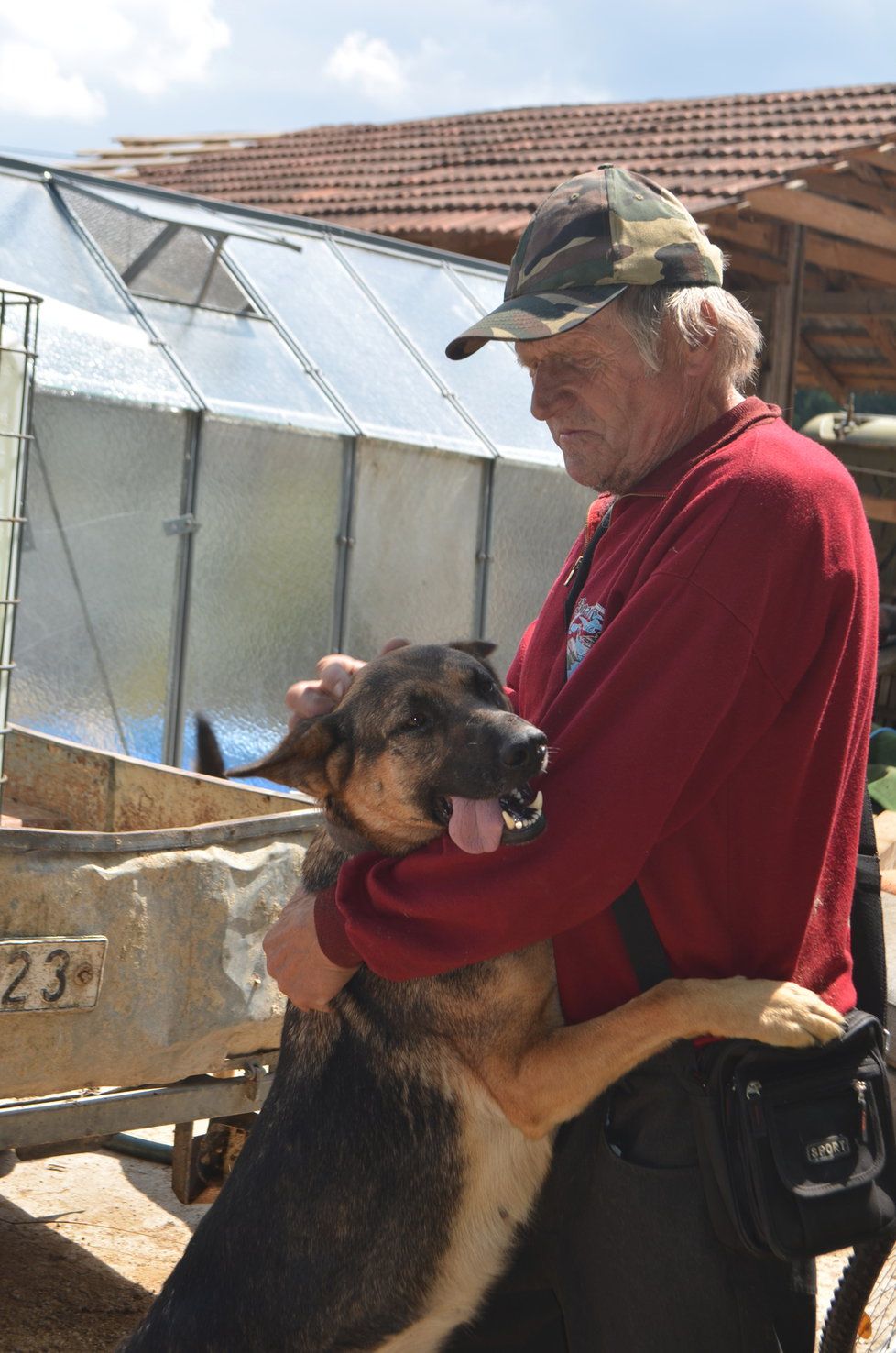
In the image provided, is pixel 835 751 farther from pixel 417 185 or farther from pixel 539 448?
pixel 417 185

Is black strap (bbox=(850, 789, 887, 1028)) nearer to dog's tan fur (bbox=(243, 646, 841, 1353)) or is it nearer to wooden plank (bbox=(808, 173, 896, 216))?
dog's tan fur (bbox=(243, 646, 841, 1353))

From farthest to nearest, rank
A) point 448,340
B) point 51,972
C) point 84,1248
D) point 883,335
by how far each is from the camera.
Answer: point 883,335, point 448,340, point 84,1248, point 51,972

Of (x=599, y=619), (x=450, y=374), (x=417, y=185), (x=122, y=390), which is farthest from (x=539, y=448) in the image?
(x=599, y=619)

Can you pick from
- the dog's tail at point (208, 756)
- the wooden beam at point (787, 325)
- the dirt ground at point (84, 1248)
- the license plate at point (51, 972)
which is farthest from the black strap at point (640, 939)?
the wooden beam at point (787, 325)

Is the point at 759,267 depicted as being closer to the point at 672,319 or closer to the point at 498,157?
the point at 498,157

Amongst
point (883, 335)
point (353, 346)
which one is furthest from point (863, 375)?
point (353, 346)

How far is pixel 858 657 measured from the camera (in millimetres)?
1873

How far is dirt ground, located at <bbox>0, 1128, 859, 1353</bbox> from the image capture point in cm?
352

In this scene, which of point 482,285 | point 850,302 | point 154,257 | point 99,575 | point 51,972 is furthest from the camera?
point 850,302

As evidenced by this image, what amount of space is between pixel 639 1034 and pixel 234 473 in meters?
5.42

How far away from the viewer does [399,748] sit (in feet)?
8.46

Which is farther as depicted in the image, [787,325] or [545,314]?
[787,325]

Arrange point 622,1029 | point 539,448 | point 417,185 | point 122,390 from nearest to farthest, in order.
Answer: point 622,1029 < point 122,390 < point 539,448 < point 417,185

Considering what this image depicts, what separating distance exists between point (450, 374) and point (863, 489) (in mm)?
2921
